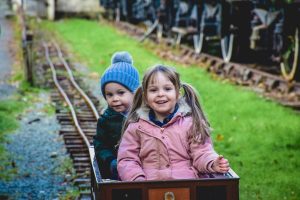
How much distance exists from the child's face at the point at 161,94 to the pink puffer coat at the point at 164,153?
3.7 inches

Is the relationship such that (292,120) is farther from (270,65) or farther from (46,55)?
(46,55)

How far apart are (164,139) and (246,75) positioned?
9477 mm

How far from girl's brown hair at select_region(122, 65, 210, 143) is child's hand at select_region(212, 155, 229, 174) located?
0.81ft

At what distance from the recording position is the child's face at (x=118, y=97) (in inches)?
175

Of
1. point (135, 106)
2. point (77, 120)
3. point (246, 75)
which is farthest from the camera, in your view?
point (246, 75)

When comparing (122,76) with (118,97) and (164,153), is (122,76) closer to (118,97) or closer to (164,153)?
(118,97)

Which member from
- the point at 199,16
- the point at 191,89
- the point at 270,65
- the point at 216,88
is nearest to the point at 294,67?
the point at 216,88

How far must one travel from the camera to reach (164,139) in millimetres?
3850

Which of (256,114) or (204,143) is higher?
(204,143)

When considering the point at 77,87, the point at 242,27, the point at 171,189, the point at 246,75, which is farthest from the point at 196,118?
the point at 242,27

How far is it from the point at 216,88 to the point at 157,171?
8.51 metres

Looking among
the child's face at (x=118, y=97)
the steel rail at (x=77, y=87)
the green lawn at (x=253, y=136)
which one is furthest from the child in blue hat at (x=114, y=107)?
the steel rail at (x=77, y=87)

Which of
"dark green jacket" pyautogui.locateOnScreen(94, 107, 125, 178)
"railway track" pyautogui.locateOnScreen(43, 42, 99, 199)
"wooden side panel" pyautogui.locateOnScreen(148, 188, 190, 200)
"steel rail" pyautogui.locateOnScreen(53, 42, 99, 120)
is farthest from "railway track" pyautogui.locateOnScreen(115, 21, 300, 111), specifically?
"wooden side panel" pyautogui.locateOnScreen(148, 188, 190, 200)

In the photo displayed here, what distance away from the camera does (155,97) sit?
389 cm
